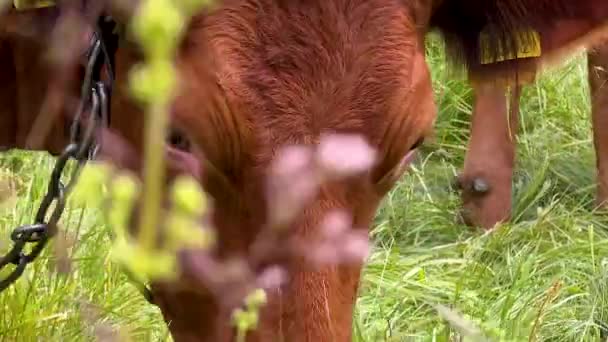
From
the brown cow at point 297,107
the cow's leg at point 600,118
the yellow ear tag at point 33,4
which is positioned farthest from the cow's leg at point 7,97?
the cow's leg at point 600,118

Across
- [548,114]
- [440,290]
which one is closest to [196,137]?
[440,290]

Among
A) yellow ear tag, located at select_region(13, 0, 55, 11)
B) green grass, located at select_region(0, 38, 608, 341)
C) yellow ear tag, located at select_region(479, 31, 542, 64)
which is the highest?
yellow ear tag, located at select_region(13, 0, 55, 11)

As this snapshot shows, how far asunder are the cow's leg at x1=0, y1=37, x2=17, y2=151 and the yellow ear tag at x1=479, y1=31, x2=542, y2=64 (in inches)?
38.7

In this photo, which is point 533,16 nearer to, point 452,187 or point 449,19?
point 449,19

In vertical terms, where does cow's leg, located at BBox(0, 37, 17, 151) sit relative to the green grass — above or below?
above

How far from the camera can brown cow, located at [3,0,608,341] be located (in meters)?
1.75

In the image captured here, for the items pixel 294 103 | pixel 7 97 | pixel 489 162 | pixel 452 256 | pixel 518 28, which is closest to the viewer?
pixel 294 103

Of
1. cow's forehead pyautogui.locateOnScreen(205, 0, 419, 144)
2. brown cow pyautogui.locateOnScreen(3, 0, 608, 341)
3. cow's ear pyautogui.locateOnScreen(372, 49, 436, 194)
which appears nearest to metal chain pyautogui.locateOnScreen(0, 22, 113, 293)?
brown cow pyautogui.locateOnScreen(3, 0, 608, 341)

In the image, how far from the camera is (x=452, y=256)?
4.05 m

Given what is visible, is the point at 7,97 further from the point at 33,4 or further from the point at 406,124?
the point at 406,124

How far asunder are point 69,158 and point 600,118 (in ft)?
10.3

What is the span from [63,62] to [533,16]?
1404 millimetres

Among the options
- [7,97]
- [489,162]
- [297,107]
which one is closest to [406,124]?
[297,107]

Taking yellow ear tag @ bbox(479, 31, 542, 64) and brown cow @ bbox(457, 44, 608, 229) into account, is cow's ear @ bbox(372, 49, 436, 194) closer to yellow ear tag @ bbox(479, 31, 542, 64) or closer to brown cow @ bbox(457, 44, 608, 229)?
yellow ear tag @ bbox(479, 31, 542, 64)
